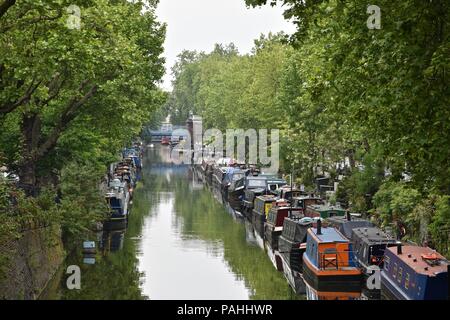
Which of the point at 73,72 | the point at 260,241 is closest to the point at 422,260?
the point at 73,72

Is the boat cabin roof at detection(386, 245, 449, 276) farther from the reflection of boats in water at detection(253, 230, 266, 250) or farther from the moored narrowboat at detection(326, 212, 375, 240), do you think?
the reflection of boats in water at detection(253, 230, 266, 250)

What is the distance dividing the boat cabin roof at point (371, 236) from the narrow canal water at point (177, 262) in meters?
3.74

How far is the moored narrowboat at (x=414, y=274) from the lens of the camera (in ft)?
80.4

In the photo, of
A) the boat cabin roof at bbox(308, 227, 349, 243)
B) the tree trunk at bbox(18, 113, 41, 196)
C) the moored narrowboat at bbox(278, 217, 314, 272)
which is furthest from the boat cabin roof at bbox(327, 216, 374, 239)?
the tree trunk at bbox(18, 113, 41, 196)

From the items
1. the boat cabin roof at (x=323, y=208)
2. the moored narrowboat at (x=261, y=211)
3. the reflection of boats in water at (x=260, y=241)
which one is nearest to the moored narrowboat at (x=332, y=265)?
the boat cabin roof at (x=323, y=208)

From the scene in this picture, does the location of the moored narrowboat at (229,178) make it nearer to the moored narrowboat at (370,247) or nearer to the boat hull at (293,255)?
the boat hull at (293,255)

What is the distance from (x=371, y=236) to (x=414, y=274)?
24.9ft

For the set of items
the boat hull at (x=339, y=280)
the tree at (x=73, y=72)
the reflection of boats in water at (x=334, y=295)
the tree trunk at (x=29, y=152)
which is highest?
the tree at (x=73, y=72)

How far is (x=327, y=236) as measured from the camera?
1296 inches

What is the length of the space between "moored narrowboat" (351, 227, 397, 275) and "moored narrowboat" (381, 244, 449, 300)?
1.82m

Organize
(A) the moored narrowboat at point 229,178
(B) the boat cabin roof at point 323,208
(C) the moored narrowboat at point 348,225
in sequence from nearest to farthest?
(C) the moored narrowboat at point 348,225 → (B) the boat cabin roof at point 323,208 → (A) the moored narrowboat at point 229,178

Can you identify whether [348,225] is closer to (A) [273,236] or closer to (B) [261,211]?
(A) [273,236]

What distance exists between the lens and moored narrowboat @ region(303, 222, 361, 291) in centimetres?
3077

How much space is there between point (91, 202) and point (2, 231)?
16.1 meters
